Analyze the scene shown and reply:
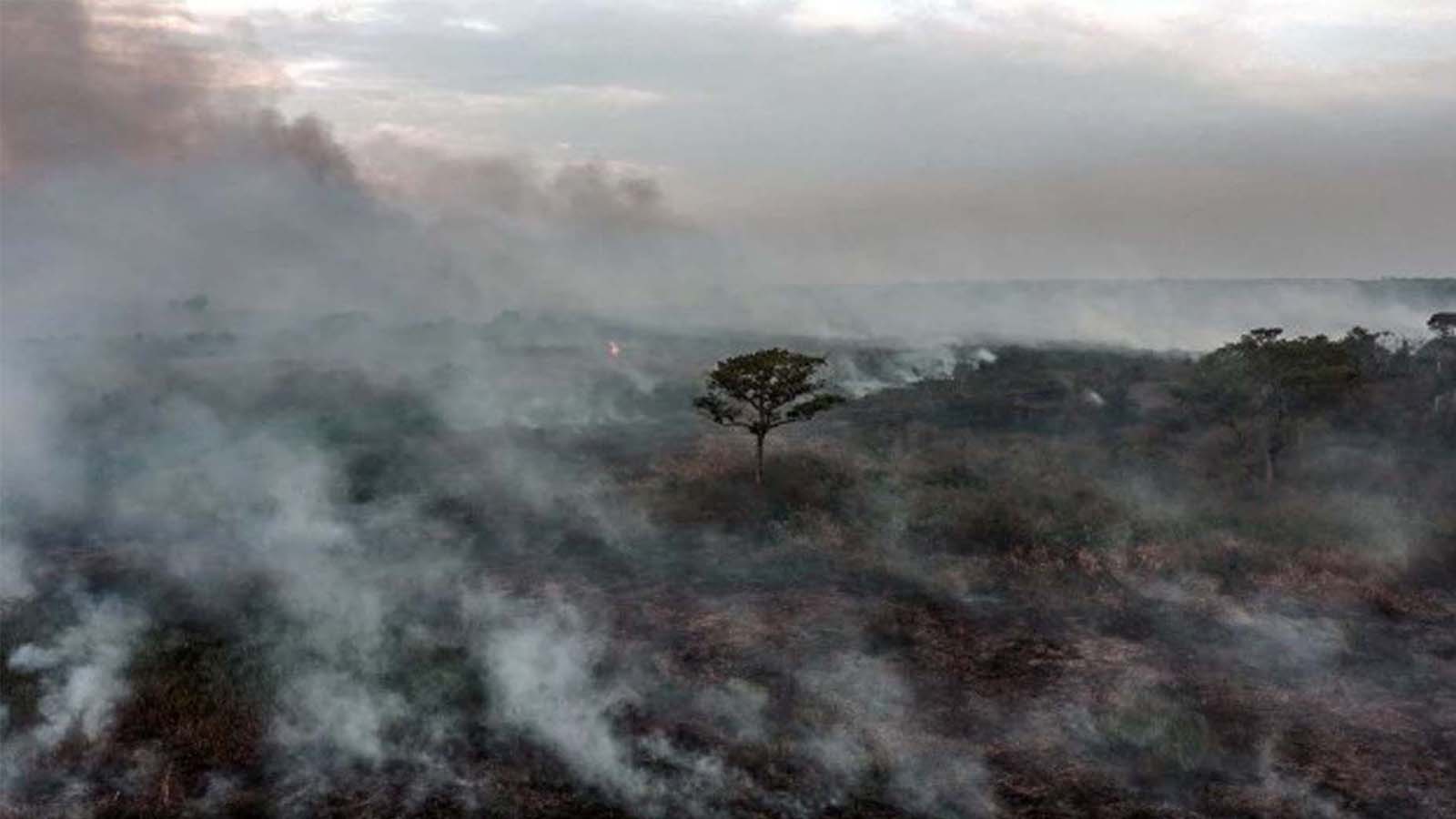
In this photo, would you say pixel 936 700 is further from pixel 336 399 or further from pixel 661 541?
pixel 336 399

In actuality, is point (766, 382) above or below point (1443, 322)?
below

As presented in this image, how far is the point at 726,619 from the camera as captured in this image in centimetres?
2634

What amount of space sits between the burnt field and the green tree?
76 cm

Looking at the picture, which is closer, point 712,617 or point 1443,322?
point 712,617

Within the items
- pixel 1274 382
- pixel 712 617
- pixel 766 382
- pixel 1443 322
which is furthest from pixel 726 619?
pixel 1443 322

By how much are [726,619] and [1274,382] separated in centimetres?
3122

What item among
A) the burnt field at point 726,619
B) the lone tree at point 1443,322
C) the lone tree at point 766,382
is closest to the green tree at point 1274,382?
the burnt field at point 726,619

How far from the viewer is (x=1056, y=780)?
722 inches

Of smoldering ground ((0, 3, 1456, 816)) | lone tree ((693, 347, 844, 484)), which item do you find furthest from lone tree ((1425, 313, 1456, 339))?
lone tree ((693, 347, 844, 484))

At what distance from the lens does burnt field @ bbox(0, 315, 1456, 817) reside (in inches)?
717

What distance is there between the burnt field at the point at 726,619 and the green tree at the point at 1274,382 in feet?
2.51

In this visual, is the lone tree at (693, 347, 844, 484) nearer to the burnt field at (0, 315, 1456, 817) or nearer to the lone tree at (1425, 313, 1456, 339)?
the burnt field at (0, 315, 1456, 817)

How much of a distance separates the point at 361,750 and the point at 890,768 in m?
9.80

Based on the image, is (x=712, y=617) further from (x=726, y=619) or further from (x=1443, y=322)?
(x=1443, y=322)
